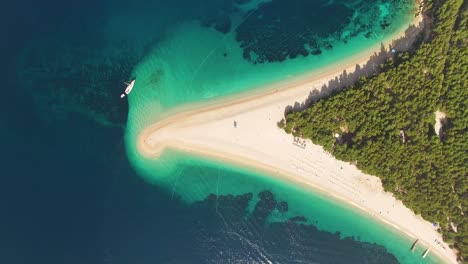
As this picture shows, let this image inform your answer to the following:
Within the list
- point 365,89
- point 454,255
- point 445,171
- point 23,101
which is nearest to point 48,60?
point 23,101

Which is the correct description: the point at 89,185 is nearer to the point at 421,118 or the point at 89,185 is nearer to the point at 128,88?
the point at 128,88

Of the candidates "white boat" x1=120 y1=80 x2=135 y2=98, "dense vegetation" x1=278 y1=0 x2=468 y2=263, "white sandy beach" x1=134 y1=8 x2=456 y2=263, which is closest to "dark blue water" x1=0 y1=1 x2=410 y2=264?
"white boat" x1=120 y1=80 x2=135 y2=98

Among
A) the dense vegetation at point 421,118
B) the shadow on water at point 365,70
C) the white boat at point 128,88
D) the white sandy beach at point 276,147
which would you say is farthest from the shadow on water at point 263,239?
the white boat at point 128,88

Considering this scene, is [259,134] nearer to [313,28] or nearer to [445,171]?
[313,28]

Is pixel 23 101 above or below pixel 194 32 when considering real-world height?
below

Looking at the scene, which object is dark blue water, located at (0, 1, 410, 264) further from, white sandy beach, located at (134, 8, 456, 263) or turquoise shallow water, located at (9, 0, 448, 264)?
white sandy beach, located at (134, 8, 456, 263)

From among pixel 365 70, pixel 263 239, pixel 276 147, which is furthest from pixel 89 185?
pixel 365 70
